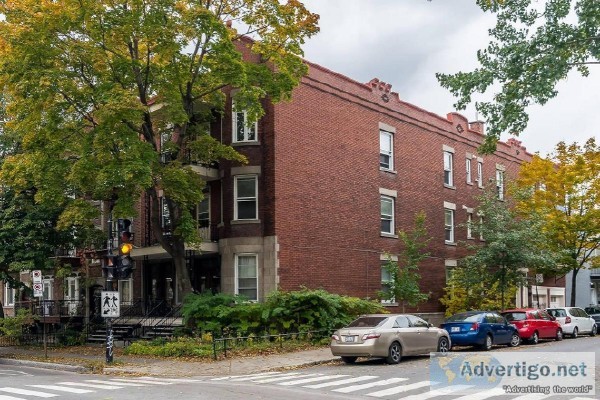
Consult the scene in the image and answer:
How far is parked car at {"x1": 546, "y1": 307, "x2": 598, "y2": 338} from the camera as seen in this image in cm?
3388

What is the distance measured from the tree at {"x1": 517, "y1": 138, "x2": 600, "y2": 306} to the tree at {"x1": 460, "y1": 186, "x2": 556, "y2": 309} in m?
3.03

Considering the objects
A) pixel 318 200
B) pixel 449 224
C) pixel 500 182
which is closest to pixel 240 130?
pixel 318 200

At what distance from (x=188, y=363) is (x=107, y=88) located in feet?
30.6

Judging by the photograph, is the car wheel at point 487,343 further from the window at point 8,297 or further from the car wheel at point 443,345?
the window at point 8,297

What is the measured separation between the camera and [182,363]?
21.7 m

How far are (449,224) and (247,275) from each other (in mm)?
14462

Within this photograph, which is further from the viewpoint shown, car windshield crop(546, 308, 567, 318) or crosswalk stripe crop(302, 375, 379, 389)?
car windshield crop(546, 308, 567, 318)

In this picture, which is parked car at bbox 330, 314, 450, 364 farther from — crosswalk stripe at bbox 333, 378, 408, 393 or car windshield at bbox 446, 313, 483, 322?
car windshield at bbox 446, 313, 483, 322

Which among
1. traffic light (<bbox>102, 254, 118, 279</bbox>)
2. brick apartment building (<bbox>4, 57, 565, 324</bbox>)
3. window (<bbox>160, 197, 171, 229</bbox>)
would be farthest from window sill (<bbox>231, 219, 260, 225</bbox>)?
traffic light (<bbox>102, 254, 118, 279</bbox>)

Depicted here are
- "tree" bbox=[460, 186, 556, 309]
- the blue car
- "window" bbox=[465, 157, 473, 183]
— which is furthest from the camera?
"window" bbox=[465, 157, 473, 183]

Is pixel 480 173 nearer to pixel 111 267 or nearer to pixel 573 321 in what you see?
pixel 573 321

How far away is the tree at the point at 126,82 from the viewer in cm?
2309

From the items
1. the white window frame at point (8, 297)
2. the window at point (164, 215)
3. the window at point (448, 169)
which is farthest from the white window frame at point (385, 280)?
the white window frame at point (8, 297)

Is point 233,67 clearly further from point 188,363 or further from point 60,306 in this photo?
point 60,306
